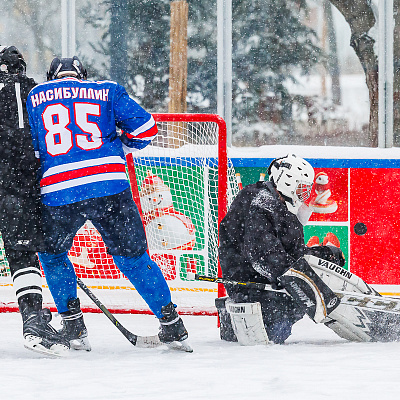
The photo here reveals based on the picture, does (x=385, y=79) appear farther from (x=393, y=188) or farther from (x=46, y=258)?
(x=46, y=258)

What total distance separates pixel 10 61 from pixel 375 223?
2.88 metres

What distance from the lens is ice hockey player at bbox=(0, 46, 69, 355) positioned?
300 centimetres

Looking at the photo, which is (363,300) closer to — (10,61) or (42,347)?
(42,347)

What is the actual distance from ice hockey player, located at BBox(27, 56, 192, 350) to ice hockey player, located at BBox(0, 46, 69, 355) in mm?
52

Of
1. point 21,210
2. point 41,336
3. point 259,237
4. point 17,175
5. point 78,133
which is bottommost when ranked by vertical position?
point 41,336

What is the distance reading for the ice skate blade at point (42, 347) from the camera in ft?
9.49

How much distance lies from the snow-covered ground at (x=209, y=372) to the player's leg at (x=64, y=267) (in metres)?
0.12

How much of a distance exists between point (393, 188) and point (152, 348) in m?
2.43

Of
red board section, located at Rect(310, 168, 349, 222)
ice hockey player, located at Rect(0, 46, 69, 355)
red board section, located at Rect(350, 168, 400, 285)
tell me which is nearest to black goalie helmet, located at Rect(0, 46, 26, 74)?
ice hockey player, located at Rect(0, 46, 69, 355)

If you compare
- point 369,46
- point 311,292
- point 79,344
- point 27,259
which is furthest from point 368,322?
point 369,46

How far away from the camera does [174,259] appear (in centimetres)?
470

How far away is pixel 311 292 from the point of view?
10.4ft

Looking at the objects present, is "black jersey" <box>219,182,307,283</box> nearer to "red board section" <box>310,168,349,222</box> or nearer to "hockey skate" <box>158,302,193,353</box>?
"hockey skate" <box>158,302,193,353</box>

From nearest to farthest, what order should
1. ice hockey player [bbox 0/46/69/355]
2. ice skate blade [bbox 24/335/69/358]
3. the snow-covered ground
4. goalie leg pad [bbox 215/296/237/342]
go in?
the snow-covered ground
ice skate blade [bbox 24/335/69/358]
ice hockey player [bbox 0/46/69/355]
goalie leg pad [bbox 215/296/237/342]
